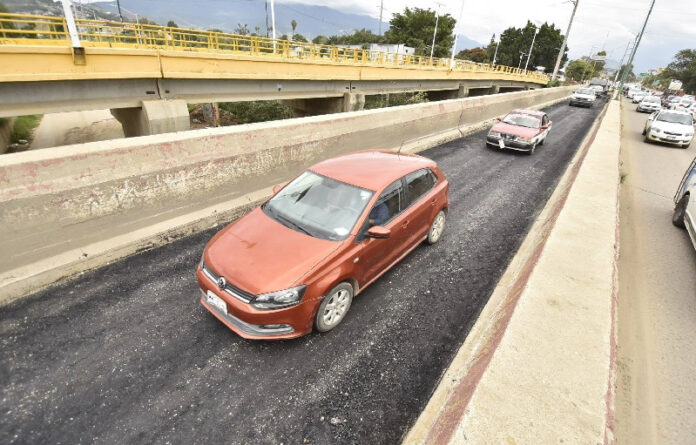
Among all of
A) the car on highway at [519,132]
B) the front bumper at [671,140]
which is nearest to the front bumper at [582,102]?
the front bumper at [671,140]

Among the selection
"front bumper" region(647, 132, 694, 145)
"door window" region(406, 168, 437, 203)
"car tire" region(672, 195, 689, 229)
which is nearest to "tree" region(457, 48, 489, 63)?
"front bumper" region(647, 132, 694, 145)

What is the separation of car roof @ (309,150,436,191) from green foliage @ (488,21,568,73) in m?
110

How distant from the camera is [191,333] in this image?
157 inches

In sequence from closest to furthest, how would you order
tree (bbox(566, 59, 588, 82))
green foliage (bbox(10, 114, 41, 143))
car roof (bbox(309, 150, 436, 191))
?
car roof (bbox(309, 150, 436, 191)), green foliage (bbox(10, 114, 41, 143)), tree (bbox(566, 59, 588, 82))

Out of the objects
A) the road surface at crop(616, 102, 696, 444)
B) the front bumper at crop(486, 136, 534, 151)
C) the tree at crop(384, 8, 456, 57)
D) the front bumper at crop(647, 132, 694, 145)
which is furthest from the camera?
the tree at crop(384, 8, 456, 57)

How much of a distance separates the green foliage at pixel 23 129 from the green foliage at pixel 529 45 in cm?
10661

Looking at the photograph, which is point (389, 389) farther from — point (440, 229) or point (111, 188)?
point (111, 188)

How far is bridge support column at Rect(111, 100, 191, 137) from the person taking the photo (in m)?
13.1

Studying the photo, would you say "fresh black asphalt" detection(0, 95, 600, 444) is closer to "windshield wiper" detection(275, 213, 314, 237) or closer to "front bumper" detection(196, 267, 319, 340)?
"front bumper" detection(196, 267, 319, 340)

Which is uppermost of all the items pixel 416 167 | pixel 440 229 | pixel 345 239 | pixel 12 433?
pixel 416 167

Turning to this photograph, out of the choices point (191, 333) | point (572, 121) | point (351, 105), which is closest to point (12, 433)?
point (191, 333)

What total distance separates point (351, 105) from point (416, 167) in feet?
59.7

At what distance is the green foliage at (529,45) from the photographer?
9356cm

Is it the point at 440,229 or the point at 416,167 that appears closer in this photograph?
the point at 416,167
